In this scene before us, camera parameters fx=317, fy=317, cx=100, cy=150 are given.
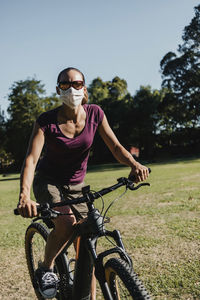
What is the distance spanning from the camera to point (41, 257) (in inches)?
136

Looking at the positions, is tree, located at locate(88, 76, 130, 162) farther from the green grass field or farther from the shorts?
the shorts

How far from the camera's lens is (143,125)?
41.8 m

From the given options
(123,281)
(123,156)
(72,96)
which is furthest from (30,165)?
(123,281)

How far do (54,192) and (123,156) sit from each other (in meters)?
0.70

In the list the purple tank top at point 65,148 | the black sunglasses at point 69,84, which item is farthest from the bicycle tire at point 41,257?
the black sunglasses at point 69,84

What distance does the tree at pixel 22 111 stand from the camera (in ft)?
144

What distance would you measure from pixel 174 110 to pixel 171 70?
460 cm

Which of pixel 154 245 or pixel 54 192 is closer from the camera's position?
pixel 54 192

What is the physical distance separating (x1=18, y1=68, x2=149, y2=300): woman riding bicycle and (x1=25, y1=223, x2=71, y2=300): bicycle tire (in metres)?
0.07

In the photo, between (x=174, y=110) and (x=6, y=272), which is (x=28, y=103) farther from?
(x=6, y=272)

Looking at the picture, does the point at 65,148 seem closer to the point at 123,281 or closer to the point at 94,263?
the point at 94,263

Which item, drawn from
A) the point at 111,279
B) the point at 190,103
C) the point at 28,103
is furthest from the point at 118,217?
the point at 28,103

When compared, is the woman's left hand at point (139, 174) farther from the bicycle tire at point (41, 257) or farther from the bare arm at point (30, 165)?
the bicycle tire at point (41, 257)

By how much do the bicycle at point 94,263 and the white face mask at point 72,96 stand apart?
0.81m
